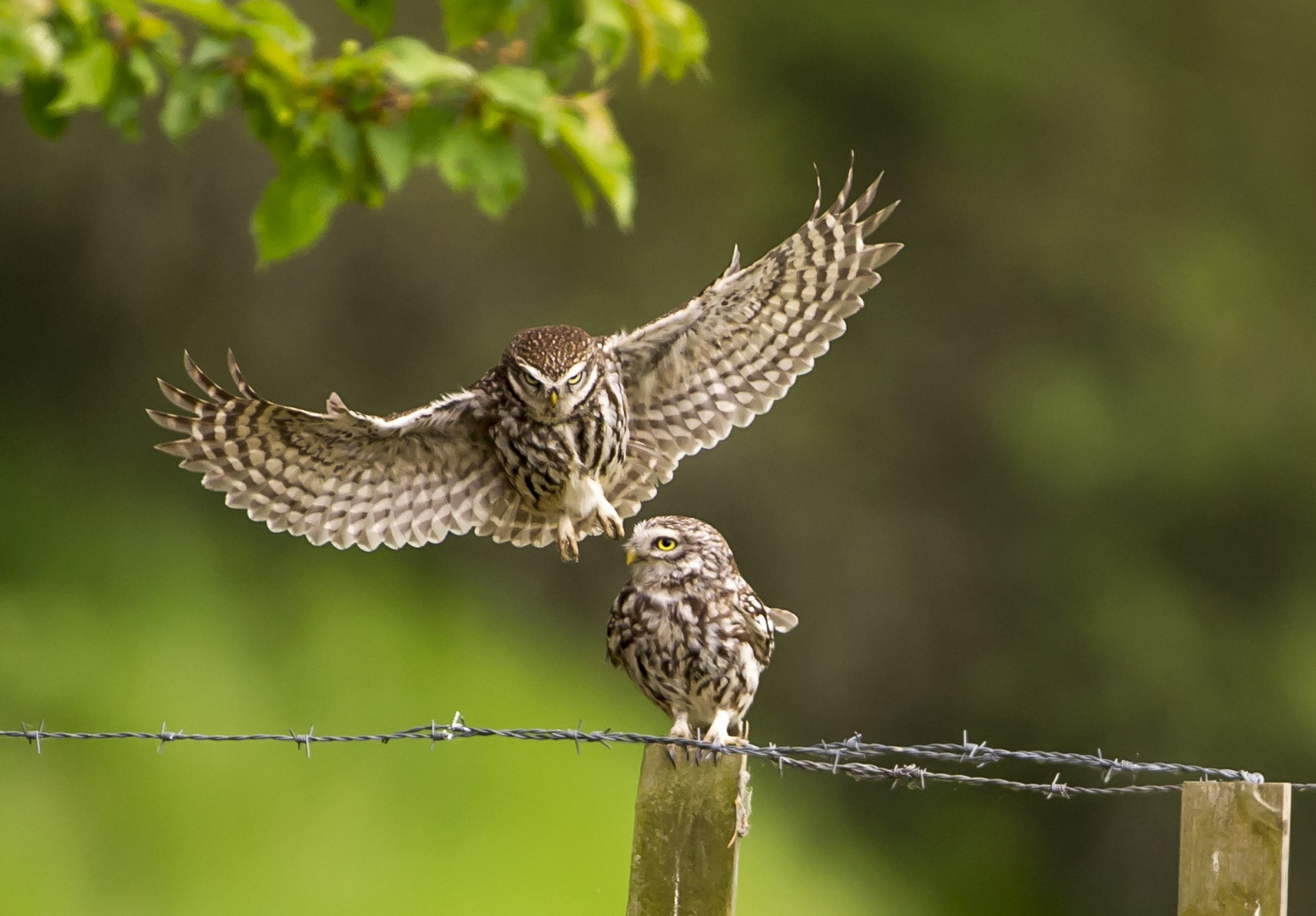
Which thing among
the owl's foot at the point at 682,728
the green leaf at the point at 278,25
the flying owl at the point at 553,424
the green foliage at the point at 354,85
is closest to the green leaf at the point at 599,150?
the green foliage at the point at 354,85

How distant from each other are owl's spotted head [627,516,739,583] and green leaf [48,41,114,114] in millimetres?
1701

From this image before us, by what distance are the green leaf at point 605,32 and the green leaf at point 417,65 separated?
254mm

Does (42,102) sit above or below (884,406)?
below

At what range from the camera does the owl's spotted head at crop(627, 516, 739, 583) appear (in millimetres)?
4125

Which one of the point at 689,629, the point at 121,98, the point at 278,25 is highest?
the point at 278,25

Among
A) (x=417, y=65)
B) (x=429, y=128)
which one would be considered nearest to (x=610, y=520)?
(x=429, y=128)

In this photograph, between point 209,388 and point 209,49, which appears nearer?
point 209,49

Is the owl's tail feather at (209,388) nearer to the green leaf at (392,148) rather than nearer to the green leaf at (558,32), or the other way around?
the green leaf at (392,148)

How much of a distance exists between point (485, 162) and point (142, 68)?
747 mm

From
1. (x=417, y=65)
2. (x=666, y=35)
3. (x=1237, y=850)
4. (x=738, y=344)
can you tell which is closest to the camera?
(x=1237, y=850)

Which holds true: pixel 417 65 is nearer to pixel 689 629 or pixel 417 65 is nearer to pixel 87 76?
pixel 87 76

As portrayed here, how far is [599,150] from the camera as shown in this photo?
3.19 meters

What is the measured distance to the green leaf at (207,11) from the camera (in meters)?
3.12

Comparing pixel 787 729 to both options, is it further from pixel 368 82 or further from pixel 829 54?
pixel 368 82
